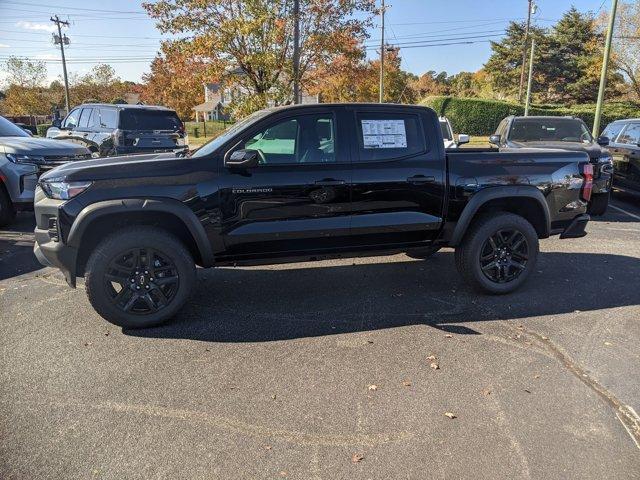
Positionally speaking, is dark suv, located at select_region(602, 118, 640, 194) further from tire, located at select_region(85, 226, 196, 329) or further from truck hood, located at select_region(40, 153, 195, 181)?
tire, located at select_region(85, 226, 196, 329)

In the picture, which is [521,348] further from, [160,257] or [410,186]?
[160,257]

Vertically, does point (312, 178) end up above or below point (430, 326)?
above

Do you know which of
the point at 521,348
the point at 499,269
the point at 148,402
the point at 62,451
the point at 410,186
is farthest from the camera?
the point at 499,269

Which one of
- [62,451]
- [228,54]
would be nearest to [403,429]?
[62,451]

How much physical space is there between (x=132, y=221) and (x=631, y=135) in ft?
33.1

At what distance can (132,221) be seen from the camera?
13.8 feet

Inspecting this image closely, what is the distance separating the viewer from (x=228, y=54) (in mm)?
14500

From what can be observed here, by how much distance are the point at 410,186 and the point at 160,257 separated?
2.34 m

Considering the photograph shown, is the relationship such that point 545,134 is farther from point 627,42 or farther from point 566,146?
point 627,42

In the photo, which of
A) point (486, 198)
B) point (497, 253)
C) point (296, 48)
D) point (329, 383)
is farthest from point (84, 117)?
point (329, 383)

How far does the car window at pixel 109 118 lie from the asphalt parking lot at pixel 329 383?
655cm

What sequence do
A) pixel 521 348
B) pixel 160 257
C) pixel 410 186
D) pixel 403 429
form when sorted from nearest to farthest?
pixel 403 429 → pixel 521 348 → pixel 160 257 → pixel 410 186

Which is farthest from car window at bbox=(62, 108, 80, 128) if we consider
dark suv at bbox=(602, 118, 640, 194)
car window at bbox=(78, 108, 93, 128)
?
dark suv at bbox=(602, 118, 640, 194)

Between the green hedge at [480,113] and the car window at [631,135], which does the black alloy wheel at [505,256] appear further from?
the green hedge at [480,113]
